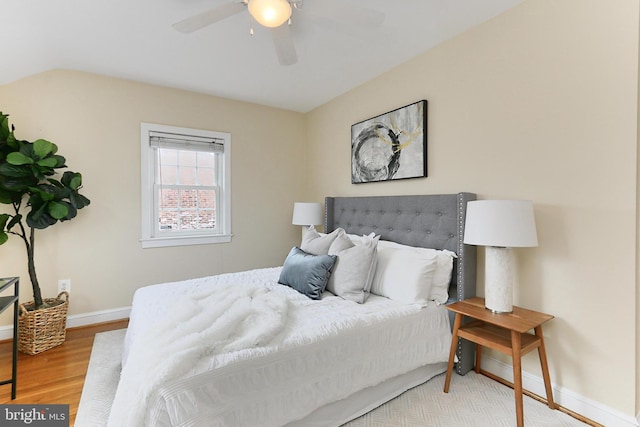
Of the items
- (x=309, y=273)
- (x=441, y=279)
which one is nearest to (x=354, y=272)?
(x=309, y=273)

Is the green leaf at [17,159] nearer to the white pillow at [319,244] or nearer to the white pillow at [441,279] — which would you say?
the white pillow at [319,244]

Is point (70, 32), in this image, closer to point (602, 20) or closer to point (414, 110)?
point (414, 110)

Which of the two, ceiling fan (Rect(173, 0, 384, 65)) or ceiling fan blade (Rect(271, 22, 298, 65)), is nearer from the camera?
ceiling fan (Rect(173, 0, 384, 65))

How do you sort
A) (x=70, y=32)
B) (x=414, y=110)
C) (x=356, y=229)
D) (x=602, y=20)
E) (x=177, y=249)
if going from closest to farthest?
(x=602, y=20) → (x=70, y=32) → (x=414, y=110) → (x=356, y=229) → (x=177, y=249)

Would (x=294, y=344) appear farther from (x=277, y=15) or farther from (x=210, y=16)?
(x=210, y=16)

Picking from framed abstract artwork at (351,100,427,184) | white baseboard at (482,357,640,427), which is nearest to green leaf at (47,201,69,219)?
framed abstract artwork at (351,100,427,184)

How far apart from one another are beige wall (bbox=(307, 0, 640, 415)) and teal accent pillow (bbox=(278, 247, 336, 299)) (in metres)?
1.19

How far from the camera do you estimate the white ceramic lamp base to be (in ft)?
6.18

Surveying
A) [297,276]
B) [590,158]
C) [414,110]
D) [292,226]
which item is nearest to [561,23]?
[590,158]

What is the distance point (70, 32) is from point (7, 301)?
1963 mm

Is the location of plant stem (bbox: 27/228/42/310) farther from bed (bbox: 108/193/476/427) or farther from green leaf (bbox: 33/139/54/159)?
bed (bbox: 108/193/476/427)

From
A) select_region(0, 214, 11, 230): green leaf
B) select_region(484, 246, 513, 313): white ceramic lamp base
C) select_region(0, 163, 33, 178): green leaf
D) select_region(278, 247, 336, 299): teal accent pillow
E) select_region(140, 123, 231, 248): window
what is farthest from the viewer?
select_region(140, 123, 231, 248): window

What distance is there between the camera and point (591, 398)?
1744 mm

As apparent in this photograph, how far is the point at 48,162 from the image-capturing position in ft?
8.36
